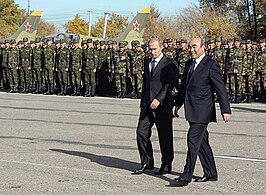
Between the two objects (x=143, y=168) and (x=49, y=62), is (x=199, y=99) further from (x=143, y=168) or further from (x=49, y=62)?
(x=49, y=62)

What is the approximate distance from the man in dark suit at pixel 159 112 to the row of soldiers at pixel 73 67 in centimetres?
1276

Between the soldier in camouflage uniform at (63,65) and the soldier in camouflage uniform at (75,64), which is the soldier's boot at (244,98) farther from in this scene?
the soldier in camouflage uniform at (63,65)

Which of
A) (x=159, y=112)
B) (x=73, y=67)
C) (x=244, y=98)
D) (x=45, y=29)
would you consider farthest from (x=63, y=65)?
(x=45, y=29)

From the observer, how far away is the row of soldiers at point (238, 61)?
20.5m

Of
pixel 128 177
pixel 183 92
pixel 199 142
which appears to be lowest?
pixel 128 177

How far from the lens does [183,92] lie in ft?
29.2

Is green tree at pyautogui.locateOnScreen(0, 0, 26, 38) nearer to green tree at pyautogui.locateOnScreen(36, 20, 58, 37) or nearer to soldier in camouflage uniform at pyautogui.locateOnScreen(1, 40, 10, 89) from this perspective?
green tree at pyautogui.locateOnScreen(36, 20, 58, 37)

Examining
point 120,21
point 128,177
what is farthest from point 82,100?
point 120,21

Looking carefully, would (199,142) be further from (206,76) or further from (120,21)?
(120,21)

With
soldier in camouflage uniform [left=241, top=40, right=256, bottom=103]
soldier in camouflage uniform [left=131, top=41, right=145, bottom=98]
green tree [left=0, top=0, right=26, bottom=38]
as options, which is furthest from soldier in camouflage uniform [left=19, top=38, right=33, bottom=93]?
green tree [left=0, top=0, right=26, bottom=38]

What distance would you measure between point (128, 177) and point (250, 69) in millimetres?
12249

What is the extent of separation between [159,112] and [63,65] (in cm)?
1515

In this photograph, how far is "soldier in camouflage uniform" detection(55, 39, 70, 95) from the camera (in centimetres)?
2409

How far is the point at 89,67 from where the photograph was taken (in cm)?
2345
